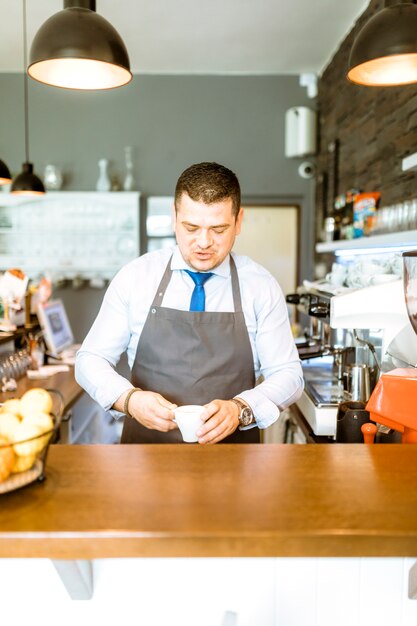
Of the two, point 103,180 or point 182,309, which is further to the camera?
point 103,180

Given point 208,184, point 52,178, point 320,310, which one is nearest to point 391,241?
point 320,310

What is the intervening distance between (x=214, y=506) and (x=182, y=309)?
3.60ft

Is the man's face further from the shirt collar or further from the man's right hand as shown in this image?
the man's right hand

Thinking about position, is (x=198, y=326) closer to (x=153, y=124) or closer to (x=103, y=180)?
(x=103, y=180)

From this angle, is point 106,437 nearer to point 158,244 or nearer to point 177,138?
point 158,244

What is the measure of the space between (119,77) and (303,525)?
1.66 meters

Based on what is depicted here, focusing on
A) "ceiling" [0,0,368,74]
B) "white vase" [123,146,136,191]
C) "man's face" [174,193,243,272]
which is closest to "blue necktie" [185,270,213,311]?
"man's face" [174,193,243,272]

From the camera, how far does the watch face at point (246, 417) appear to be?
5.53 ft

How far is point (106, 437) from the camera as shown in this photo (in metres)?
4.94

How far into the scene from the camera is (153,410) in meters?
1.58
